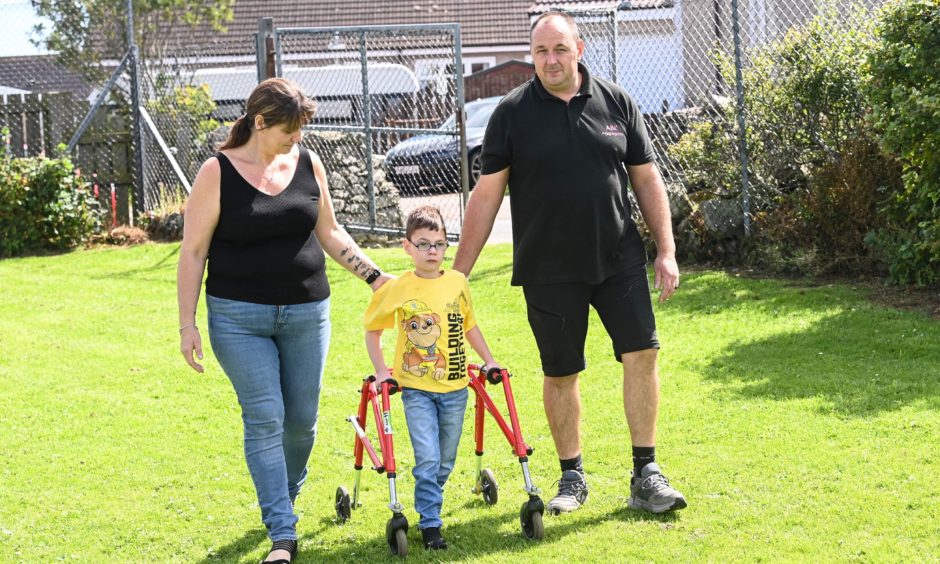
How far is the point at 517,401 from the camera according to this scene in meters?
7.28

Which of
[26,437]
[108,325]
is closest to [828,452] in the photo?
[26,437]

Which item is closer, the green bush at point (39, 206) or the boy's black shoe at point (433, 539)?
the boy's black shoe at point (433, 539)

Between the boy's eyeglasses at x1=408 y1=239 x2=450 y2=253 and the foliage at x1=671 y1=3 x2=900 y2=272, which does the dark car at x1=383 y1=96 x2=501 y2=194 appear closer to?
the foliage at x1=671 y1=3 x2=900 y2=272

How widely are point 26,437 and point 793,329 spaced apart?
193 inches

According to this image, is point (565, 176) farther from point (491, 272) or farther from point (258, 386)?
point (491, 272)

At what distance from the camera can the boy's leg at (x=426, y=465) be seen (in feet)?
16.0

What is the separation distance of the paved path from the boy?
27.7 ft

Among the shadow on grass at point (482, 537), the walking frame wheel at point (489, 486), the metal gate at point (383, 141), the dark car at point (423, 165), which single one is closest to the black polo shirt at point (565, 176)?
the walking frame wheel at point (489, 486)

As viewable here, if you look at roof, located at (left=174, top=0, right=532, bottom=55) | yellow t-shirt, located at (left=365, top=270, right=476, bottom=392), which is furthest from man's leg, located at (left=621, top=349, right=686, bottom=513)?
roof, located at (left=174, top=0, right=532, bottom=55)

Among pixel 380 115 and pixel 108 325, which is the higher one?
pixel 380 115

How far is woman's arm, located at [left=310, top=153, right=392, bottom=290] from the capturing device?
5055 millimetres

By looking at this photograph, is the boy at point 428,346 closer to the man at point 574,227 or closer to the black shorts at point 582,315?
the man at point 574,227

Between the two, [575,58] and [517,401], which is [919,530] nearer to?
[575,58]

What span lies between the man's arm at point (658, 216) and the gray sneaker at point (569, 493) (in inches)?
33.3
